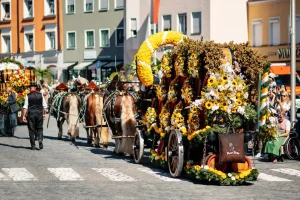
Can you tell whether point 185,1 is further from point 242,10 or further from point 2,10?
point 2,10

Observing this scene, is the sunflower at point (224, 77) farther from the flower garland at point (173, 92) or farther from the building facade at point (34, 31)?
the building facade at point (34, 31)

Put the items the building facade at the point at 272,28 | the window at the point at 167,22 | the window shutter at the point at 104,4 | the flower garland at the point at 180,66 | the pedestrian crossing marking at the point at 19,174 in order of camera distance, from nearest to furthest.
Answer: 1. the pedestrian crossing marking at the point at 19,174
2. the flower garland at the point at 180,66
3. the building facade at the point at 272,28
4. the window at the point at 167,22
5. the window shutter at the point at 104,4

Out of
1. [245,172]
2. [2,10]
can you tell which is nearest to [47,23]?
[2,10]

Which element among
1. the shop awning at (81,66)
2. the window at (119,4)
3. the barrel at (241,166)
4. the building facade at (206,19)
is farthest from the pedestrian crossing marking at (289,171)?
the shop awning at (81,66)

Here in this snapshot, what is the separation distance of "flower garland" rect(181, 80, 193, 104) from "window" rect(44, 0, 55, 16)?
179 feet

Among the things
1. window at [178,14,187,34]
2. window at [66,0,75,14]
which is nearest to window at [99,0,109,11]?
window at [66,0,75,14]

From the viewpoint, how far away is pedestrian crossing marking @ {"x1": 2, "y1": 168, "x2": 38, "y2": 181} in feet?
56.2

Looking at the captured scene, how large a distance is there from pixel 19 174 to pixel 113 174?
1.85m

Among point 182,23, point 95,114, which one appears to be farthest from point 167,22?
point 95,114

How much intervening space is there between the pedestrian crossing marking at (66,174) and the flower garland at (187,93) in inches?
98.5

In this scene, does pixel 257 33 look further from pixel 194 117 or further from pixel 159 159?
pixel 194 117

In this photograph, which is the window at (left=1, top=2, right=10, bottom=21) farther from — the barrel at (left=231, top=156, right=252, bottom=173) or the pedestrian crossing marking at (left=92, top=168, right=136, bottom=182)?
the barrel at (left=231, top=156, right=252, bottom=173)

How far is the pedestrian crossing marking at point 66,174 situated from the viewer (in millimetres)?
17125

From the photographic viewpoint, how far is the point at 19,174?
17875mm
